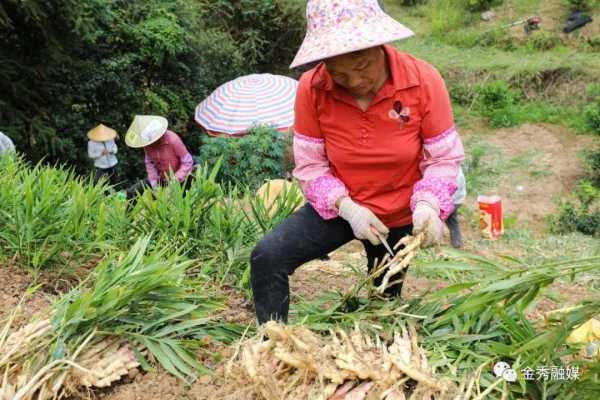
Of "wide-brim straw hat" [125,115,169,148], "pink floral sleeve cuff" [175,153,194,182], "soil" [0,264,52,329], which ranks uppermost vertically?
"soil" [0,264,52,329]

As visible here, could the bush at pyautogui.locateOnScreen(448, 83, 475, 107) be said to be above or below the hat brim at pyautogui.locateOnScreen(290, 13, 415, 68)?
below

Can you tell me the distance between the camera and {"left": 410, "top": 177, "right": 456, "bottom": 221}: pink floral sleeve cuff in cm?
211

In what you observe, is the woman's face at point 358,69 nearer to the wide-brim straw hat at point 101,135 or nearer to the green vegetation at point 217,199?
the green vegetation at point 217,199

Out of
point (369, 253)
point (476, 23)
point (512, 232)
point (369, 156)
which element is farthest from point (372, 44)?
point (476, 23)

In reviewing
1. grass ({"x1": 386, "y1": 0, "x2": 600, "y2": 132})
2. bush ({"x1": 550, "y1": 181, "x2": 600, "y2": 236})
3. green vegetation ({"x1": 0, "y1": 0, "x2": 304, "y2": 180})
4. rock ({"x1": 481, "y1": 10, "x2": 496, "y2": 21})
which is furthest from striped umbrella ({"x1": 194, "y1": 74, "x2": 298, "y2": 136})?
rock ({"x1": 481, "y1": 10, "x2": 496, "y2": 21})

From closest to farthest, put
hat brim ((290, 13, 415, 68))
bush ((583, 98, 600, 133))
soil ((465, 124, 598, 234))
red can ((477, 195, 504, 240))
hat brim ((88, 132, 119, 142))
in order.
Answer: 1. hat brim ((290, 13, 415, 68))
2. red can ((477, 195, 504, 240))
3. hat brim ((88, 132, 119, 142))
4. soil ((465, 124, 598, 234))
5. bush ((583, 98, 600, 133))

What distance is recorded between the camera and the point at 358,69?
2.01 meters

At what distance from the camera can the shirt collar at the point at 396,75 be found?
2090mm

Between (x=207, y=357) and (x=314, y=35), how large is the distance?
1209 mm

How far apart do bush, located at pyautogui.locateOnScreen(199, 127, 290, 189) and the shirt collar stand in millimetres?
6127

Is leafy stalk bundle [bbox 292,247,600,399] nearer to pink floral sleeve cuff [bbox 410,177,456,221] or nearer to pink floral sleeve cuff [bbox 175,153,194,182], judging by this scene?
pink floral sleeve cuff [bbox 410,177,456,221]

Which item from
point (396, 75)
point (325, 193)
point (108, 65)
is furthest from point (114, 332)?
point (108, 65)

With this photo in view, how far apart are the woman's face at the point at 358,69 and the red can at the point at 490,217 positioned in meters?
4.41

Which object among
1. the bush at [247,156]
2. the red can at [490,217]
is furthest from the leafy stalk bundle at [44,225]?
the bush at [247,156]
